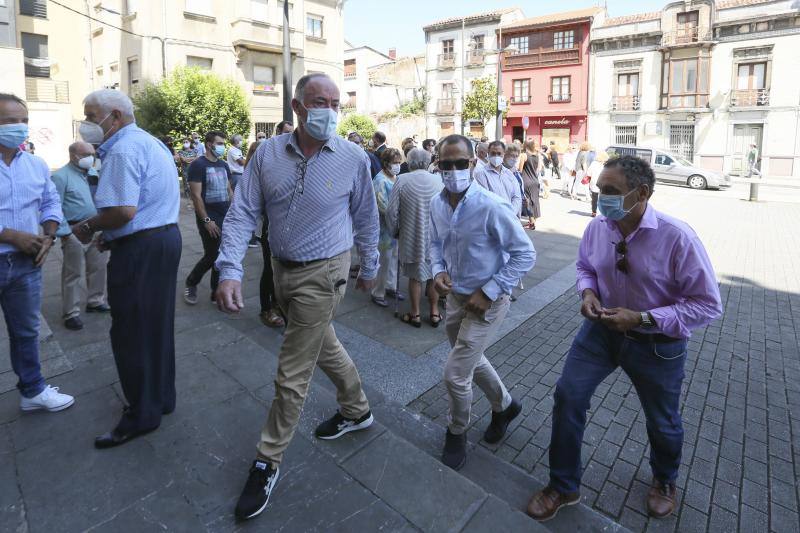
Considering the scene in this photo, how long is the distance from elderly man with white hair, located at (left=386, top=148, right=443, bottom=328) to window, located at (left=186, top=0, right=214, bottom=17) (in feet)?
72.5

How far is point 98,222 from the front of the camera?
8.91 ft

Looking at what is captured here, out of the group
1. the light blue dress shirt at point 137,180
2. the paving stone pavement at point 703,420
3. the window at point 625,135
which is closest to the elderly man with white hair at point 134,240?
the light blue dress shirt at point 137,180

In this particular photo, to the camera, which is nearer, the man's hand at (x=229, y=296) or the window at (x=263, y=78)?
the man's hand at (x=229, y=296)

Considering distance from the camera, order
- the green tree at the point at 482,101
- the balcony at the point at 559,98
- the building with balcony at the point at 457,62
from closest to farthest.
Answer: the green tree at the point at 482,101 → the balcony at the point at 559,98 → the building with balcony at the point at 457,62

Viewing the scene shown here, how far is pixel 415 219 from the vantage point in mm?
5344

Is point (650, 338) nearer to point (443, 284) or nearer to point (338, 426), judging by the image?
point (443, 284)

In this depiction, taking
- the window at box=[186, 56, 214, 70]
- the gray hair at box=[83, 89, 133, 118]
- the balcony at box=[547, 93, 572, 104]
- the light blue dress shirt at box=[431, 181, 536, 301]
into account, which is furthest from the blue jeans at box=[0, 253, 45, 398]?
the balcony at box=[547, 93, 572, 104]

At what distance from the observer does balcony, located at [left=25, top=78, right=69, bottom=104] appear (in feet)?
83.8

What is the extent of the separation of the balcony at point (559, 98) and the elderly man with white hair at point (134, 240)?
36.4 metres

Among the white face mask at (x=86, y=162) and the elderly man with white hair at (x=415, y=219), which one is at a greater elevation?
the white face mask at (x=86, y=162)

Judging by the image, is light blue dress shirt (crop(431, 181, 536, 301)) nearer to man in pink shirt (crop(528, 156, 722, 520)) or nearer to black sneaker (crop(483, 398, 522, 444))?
man in pink shirt (crop(528, 156, 722, 520))

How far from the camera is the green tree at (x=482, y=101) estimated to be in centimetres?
3447

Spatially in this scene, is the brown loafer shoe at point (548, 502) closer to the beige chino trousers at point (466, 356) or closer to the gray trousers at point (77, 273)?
the beige chino trousers at point (466, 356)

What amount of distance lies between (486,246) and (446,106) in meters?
39.9
